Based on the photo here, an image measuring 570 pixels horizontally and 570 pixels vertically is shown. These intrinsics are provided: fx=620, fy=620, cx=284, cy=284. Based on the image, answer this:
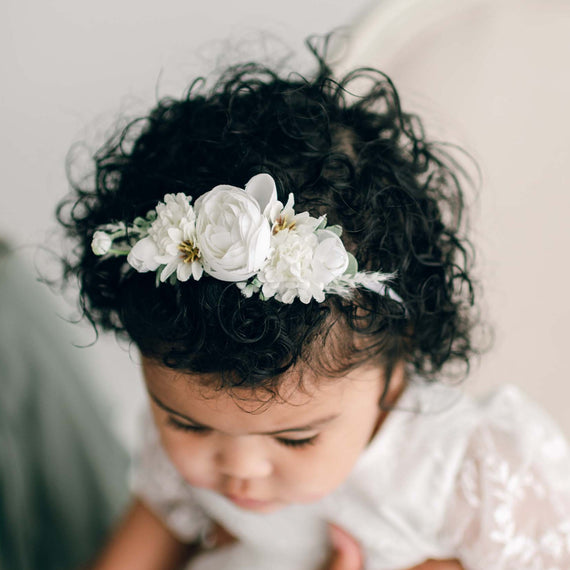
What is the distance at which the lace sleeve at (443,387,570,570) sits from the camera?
0.65 metres

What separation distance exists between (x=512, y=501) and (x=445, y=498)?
0.07m

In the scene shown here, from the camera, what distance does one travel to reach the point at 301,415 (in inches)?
22.0

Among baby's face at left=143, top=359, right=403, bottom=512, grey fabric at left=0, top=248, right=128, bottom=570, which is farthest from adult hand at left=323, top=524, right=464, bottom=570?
grey fabric at left=0, top=248, right=128, bottom=570

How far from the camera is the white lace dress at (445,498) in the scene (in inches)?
25.7

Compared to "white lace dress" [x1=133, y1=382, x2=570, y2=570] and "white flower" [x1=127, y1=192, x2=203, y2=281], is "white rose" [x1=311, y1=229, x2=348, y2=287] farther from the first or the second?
"white lace dress" [x1=133, y1=382, x2=570, y2=570]

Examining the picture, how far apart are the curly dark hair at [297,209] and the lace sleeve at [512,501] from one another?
125mm

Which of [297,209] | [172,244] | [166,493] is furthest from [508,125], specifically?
[166,493]

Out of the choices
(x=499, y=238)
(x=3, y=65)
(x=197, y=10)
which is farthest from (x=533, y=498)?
(x=3, y=65)

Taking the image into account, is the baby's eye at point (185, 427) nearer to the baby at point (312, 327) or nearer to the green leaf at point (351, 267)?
the baby at point (312, 327)

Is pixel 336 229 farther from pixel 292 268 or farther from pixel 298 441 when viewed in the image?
pixel 298 441

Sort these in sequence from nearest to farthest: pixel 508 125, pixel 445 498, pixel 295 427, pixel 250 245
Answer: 1. pixel 250 245
2. pixel 295 427
3. pixel 445 498
4. pixel 508 125

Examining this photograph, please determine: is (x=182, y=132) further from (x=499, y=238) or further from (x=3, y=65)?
(x=3, y=65)

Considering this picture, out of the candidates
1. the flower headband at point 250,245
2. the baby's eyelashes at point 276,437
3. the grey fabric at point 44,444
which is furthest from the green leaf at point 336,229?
the grey fabric at point 44,444

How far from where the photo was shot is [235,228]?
1.54ft
